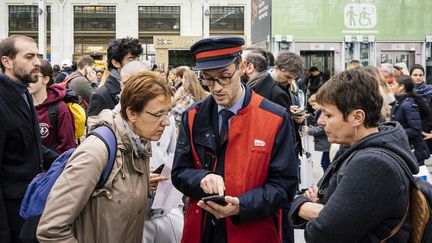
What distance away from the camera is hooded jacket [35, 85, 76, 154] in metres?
4.97

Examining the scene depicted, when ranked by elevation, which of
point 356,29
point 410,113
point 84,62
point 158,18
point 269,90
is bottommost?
point 410,113

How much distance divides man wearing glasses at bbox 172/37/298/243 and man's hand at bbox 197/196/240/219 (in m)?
0.03

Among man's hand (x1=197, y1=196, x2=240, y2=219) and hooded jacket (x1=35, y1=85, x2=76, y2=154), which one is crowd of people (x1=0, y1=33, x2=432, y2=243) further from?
hooded jacket (x1=35, y1=85, x2=76, y2=154)

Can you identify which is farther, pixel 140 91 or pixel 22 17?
pixel 22 17

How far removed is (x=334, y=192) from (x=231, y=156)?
2.17ft

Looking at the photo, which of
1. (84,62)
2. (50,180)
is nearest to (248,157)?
(50,180)

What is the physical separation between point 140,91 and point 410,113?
4.90 metres

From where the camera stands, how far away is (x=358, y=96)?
7.57 feet

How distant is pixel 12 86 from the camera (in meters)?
3.81

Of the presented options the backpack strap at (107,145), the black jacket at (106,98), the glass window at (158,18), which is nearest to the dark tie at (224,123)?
the backpack strap at (107,145)

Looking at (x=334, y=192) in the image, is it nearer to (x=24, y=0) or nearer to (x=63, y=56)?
(x=63, y=56)

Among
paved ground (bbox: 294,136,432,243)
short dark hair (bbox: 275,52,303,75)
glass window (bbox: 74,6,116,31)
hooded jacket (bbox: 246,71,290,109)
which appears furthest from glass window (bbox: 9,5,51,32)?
hooded jacket (bbox: 246,71,290,109)

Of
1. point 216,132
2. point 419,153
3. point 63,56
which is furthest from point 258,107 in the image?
point 63,56

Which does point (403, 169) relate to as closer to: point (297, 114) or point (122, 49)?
point (297, 114)
